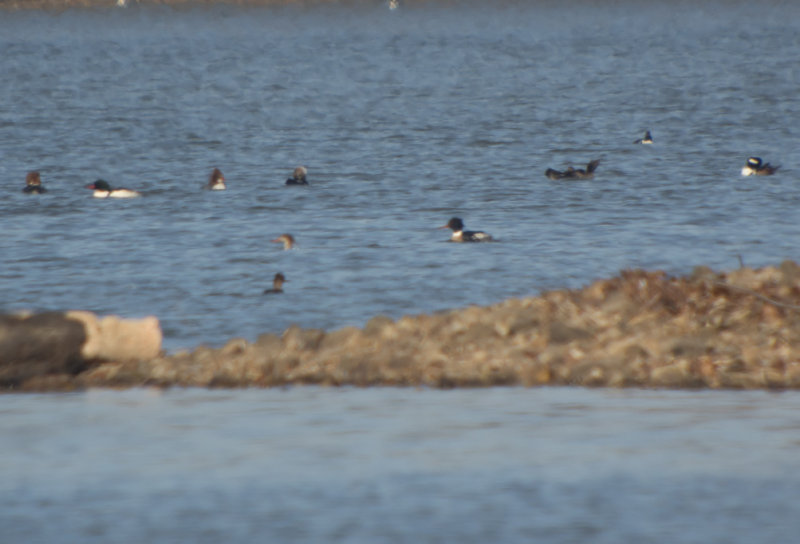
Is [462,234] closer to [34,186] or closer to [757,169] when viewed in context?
[757,169]

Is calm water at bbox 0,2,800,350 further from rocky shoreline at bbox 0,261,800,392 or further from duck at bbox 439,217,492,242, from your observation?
rocky shoreline at bbox 0,261,800,392

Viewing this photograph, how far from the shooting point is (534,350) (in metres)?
13.8

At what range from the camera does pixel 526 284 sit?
20.7 meters

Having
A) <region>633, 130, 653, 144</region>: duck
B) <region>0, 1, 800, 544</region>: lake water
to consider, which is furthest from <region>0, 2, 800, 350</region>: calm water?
<region>633, 130, 653, 144</region>: duck

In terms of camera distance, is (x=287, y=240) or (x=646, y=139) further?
(x=646, y=139)

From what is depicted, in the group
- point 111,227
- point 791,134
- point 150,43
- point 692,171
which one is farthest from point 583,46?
point 111,227

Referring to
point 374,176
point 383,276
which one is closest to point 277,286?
point 383,276

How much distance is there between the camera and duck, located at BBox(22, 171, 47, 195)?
3384 centimetres

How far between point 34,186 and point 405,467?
25342 mm

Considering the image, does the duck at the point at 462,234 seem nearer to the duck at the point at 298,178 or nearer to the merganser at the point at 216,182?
the duck at the point at 298,178

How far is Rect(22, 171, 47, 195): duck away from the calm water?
0.44m

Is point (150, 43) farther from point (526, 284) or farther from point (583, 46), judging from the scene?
point (526, 284)

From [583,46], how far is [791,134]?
66.9 m

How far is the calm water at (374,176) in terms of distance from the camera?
21.0m
